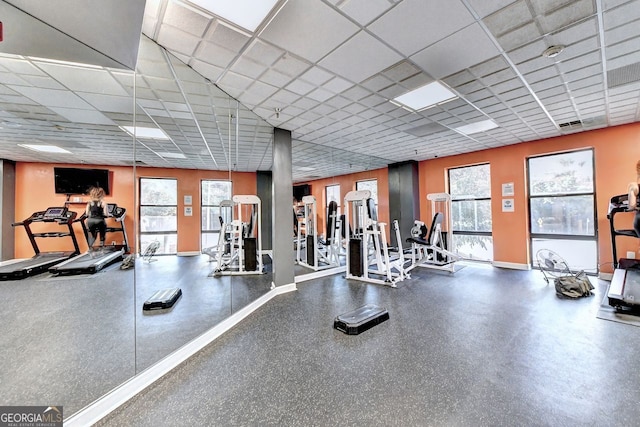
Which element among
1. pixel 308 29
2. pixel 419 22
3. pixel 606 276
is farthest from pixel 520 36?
pixel 606 276

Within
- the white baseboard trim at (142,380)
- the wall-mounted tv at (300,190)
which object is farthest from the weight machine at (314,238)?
the white baseboard trim at (142,380)

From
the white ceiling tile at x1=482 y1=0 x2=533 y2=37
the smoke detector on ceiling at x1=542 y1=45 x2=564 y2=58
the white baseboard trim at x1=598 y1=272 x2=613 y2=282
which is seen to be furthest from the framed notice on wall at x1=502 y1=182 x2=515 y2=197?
the white ceiling tile at x1=482 y1=0 x2=533 y2=37

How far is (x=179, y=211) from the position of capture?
3.30 metres

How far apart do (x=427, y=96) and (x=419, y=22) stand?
5.19 feet

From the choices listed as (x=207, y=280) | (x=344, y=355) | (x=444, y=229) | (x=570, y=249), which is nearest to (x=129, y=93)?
(x=207, y=280)

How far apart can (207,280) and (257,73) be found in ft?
10.2

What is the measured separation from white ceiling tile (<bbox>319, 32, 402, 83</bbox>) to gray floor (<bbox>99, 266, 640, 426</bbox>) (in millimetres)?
3098

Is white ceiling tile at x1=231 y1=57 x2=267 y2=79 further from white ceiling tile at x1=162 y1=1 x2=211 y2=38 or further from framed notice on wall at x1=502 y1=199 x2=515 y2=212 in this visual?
framed notice on wall at x1=502 y1=199 x2=515 y2=212

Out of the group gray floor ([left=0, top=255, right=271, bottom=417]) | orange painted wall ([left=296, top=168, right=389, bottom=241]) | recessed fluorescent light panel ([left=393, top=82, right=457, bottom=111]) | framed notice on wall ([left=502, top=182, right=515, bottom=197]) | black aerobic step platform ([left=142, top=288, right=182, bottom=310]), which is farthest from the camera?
orange painted wall ([left=296, top=168, right=389, bottom=241])

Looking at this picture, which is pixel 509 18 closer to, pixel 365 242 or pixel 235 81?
pixel 235 81

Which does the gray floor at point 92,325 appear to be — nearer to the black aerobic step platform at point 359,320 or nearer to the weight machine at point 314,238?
the black aerobic step platform at point 359,320

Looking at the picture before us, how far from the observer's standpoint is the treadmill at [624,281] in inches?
126

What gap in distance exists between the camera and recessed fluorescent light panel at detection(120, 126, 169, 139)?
103 inches

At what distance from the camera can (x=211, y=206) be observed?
3650 millimetres
